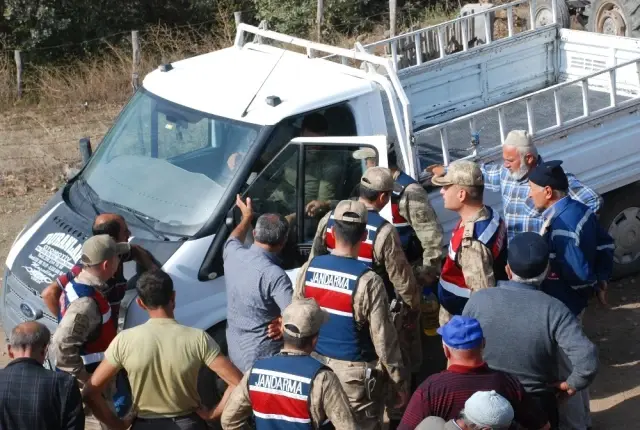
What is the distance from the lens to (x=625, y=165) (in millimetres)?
7902

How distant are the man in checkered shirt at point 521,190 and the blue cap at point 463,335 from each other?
2.14m

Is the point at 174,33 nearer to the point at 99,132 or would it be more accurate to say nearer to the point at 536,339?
the point at 99,132

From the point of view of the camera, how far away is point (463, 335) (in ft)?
14.0

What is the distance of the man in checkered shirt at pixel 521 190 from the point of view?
6383 mm

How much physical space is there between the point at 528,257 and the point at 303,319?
49.1 inches

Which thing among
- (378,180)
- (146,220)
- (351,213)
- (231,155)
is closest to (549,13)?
(231,155)

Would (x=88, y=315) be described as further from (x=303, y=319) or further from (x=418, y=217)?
(x=418, y=217)

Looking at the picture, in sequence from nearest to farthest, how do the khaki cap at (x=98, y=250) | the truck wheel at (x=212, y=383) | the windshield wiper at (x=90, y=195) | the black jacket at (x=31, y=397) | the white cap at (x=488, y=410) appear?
the white cap at (x=488, y=410), the black jacket at (x=31, y=397), the khaki cap at (x=98, y=250), the truck wheel at (x=212, y=383), the windshield wiper at (x=90, y=195)

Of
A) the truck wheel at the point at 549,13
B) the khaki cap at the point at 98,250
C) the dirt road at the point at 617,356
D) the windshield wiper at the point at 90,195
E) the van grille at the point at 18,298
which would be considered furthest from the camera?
the truck wheel at the point at 549,13

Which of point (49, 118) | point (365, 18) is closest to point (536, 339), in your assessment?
point (49, 118)

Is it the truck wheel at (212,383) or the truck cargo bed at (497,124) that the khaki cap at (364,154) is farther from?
the truck wheel at (212,383)

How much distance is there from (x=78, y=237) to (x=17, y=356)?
184 centimetres

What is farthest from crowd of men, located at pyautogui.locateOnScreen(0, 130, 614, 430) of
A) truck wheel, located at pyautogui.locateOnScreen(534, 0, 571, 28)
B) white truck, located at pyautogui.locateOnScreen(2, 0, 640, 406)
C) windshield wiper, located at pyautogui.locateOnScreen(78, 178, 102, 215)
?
truck wheel, located at pyautogui.locateOnScreen(534, 0, 571, 28)

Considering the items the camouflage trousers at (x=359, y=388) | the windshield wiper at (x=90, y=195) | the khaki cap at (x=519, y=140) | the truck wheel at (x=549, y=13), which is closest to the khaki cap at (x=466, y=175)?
the khaki cap at (x=519, y=140)
